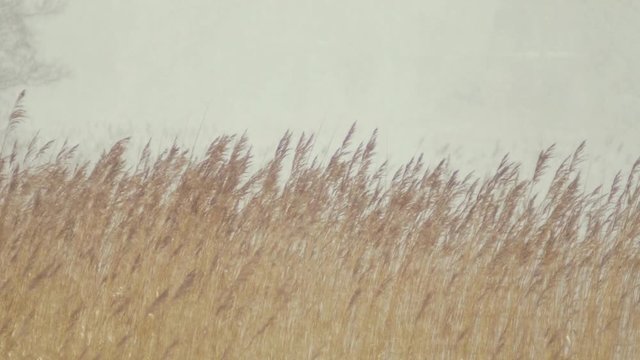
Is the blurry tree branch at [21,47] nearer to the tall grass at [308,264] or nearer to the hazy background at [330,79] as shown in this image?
the hazy background at [330,79]

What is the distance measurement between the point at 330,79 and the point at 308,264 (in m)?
4.53

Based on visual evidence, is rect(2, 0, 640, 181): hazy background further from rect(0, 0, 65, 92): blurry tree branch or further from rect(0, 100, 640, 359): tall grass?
rect(0, 100, 640, 359): tall grass

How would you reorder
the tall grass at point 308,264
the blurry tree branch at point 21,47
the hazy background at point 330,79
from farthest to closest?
the blurry tree branch at point 21,47
the hazy background at point 330,79
the tall grass at point 308,264

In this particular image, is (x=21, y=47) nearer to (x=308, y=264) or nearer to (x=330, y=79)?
(x=330, y=79)

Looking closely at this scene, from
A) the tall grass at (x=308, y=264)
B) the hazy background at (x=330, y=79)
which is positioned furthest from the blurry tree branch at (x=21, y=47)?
the tall grass at (x=308, y=264)

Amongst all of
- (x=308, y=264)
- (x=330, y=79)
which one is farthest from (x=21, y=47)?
(x=308, y=264)

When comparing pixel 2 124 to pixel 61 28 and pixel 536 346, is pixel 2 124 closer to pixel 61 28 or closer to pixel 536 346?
pixel 61 28

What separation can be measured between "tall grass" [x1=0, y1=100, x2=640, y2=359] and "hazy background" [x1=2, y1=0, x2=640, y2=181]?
8.94ft

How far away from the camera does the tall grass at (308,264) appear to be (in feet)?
7.74

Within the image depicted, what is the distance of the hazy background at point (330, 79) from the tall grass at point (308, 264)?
272cm

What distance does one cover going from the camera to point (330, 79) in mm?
7043

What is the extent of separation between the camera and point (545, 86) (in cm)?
666

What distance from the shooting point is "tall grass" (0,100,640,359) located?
2359 mm

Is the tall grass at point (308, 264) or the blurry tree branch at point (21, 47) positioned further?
the blurry tree branch at point (21, 47)
